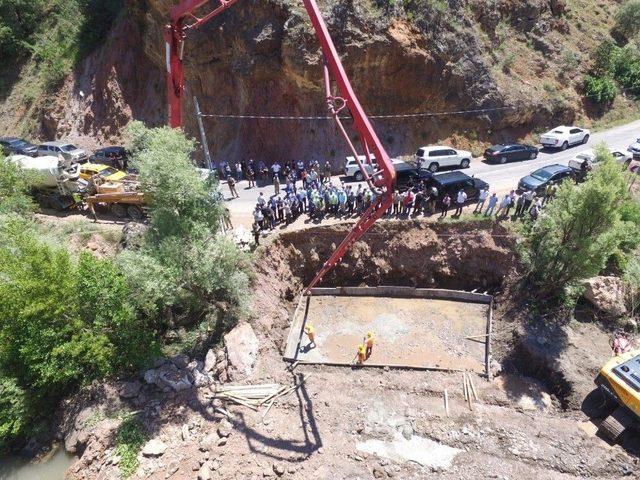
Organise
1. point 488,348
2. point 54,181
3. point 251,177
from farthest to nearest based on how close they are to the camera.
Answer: point 251,177 → point 54,181 → point 488,348

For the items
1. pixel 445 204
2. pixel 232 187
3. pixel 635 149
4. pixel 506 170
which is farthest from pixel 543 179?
pixel 232 187

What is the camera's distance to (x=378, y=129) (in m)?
31.8

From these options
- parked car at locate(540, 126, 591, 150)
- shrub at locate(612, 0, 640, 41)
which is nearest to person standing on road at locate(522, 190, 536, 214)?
parked car at locate(540, 126, 591, 150)

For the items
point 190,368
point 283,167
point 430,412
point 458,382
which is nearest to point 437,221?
point 458,382

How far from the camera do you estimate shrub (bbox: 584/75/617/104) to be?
36.1 m

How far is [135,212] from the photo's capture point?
2402 centimetres

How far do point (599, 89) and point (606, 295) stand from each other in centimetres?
2428

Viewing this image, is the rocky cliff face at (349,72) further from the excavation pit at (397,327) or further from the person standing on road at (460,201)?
the excavation pit at (397,327)

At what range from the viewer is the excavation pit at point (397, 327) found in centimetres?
1984

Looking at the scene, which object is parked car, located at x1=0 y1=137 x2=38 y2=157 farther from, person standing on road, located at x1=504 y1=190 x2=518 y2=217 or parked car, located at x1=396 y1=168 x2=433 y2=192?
person standing on road, located at x1=504 y1=190 x2=518 y2=217

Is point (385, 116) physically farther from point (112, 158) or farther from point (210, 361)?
point (210, 361)

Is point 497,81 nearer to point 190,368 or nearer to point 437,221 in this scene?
point 437,221

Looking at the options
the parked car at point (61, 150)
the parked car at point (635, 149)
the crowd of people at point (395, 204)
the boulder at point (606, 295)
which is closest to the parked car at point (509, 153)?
the parked car at point (635, 149)

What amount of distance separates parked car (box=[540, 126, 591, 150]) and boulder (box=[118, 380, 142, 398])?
3222cm
